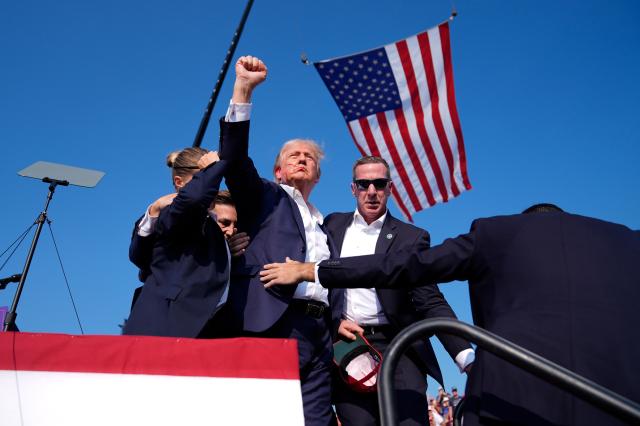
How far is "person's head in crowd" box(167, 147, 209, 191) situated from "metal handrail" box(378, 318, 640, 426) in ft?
5.52

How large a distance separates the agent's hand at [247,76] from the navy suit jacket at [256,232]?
0.52 feet

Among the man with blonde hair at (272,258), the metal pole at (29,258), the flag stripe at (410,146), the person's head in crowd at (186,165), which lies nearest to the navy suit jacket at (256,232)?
the man with blonde hair at (272,258)

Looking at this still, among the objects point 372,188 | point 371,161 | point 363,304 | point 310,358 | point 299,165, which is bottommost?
point 310,358

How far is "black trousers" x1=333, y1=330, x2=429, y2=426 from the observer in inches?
130

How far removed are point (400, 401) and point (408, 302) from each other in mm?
657

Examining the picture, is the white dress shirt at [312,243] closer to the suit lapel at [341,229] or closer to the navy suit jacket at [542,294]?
the suit lapel at [341,229]

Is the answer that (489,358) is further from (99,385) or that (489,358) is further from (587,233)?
(99,385)

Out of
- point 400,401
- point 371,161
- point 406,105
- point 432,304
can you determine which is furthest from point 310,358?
point 406,105

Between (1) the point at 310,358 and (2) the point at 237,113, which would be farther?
(1) the point at 310,358

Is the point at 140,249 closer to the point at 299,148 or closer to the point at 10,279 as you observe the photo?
the point at 299,148

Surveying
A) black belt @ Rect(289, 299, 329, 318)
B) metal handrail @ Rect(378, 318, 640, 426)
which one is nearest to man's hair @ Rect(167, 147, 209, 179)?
black belt @ Rect(289, 299, 329, 318)

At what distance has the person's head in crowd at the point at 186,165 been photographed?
3.12 meters

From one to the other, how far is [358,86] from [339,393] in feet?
18.5

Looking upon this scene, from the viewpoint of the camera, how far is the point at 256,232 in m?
3.12
